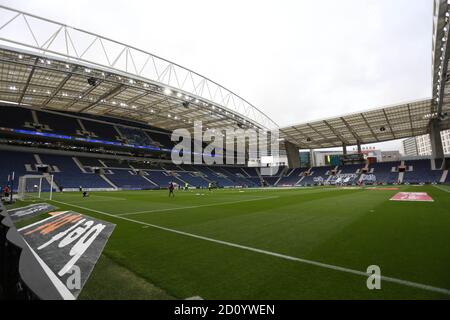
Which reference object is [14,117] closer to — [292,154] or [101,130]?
[101,130]

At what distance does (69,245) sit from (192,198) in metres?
16.2

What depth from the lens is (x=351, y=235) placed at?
257 inches

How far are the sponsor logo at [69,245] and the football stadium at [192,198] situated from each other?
0.04 m

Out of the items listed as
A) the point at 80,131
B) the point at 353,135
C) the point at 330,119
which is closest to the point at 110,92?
the point at 80,131

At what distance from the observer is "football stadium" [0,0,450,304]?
3559 millimetres

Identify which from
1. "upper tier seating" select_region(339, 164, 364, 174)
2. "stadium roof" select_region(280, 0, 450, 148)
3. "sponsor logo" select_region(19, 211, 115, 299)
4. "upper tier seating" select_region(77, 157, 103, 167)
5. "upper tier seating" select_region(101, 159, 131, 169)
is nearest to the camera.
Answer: "sponsor logo" select_region(19, 211, 115, 299)

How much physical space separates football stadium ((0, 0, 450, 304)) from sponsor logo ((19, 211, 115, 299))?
4 cm

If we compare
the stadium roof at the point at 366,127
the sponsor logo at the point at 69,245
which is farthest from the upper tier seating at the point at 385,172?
the sponsor logo at the point at 69,245

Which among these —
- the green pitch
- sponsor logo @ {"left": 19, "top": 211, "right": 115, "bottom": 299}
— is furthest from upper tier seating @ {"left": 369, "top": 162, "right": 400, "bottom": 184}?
sponsor logo @ {"left": 19, "top": 211, "right": 115, "bottom": 299}

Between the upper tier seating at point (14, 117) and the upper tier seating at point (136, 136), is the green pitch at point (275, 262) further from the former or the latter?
the upper tier seating at point (136, 136)

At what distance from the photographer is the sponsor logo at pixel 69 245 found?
12.9ft

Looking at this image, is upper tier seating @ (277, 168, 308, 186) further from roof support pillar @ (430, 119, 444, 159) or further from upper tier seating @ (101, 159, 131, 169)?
upper tier seating @ (101, 159, 131, 169)

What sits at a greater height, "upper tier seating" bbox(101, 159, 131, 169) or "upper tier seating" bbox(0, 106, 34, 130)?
"upper tier seating" bbox(0, 106, 34, 130)
